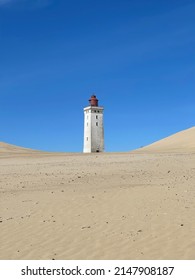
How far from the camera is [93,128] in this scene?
80438 millimetres

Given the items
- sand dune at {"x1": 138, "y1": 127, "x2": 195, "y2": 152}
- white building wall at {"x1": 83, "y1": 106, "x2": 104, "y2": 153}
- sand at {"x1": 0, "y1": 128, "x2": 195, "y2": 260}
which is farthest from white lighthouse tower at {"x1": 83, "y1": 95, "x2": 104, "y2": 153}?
sand at {"x1": 0, "y1": 128, "x2": 195, "y2": 260}

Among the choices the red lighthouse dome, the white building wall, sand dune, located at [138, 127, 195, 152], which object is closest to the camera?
sand dune, located at [138, 127, 195, 152]

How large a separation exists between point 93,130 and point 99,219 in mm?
66396

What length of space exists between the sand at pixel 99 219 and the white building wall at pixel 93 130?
5676cm

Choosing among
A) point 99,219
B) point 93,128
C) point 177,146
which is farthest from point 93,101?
point 99,219

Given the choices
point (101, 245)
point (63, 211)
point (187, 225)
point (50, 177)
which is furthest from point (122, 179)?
point (101, 245)

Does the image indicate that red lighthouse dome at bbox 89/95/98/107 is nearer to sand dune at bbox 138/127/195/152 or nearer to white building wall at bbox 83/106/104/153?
white building wall at bbox 83/106/104/153

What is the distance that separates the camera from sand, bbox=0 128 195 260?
10.9 meters

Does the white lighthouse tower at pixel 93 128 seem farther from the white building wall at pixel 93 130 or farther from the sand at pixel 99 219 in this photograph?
the sand at pixel 99 219

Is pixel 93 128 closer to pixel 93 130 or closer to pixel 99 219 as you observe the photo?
pixel 93 130

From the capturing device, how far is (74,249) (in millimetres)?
11086

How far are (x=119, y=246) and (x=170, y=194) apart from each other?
23.9ft

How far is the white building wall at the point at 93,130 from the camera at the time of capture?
263 feet

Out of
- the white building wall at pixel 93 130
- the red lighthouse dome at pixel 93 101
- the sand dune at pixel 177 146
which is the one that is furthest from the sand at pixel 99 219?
the red lighthouse dome at pixel 93 101
